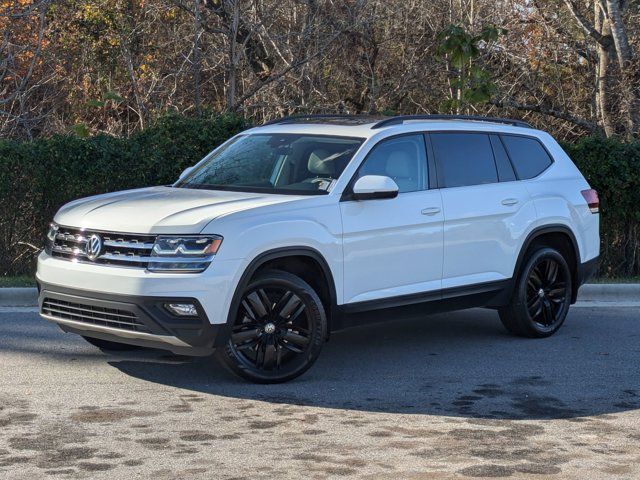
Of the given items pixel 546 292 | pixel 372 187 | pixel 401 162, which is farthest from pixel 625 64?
pixel 372 187

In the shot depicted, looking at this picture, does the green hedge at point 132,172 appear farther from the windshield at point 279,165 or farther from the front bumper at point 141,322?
the front bumper at point 141,322

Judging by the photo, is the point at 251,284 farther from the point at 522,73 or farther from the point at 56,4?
the point at 56,4

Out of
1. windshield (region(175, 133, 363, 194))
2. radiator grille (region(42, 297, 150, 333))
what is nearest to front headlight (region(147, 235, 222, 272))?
radiator grille (region(42, 297, 150, 333))

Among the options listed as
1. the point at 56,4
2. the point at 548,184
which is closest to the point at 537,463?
the point at 548,184

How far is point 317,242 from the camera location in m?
7.80

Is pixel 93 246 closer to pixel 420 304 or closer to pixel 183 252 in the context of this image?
pixel 183 252

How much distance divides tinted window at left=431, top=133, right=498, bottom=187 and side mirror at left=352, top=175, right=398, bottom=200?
85 cm

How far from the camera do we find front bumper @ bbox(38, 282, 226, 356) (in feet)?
23.8

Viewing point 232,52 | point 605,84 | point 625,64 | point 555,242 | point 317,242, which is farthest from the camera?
point 605,84

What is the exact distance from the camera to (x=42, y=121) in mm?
21156

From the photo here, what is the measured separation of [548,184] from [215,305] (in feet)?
12.0

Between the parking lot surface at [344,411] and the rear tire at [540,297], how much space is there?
145mm

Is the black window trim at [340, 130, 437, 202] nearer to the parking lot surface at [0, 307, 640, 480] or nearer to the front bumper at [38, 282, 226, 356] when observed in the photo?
the parking lot surface at [0, 307, 640, 480]

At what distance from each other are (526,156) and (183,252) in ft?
12.0
